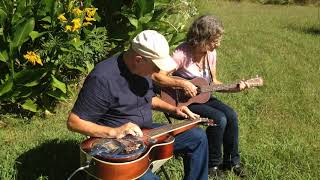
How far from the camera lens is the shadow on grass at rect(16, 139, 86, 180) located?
437 centimetres

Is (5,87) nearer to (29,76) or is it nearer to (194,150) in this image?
(29,76)

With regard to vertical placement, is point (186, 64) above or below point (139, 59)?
below

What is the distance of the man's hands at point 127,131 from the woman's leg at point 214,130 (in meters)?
1.26

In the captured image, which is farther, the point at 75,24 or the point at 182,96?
the point at 75,24

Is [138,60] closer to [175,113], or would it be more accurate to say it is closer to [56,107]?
[175,113]

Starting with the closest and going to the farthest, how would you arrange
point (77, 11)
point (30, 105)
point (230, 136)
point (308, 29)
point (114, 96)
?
point (114, 96), point (230, 136), point (77, 11), point (30, 105), point (308, 29)

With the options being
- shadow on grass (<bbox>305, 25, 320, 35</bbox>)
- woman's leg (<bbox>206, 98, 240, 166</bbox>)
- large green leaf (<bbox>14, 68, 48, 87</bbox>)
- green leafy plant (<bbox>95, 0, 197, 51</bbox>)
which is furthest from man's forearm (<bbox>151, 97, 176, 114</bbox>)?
shadow on grass (<bbox>305, 25, 320, 35</bbox>)

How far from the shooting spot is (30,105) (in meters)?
5.66

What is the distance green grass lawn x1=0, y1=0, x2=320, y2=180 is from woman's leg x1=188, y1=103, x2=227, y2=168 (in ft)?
0.80

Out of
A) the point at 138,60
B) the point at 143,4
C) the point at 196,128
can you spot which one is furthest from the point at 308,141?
the point at 138,60

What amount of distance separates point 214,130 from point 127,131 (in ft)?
4.44

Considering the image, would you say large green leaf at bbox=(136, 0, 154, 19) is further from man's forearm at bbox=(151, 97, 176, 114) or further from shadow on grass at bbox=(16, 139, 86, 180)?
man's forearm at bbox=(151, 97, 176, 114)

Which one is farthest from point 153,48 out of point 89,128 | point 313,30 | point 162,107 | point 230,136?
point 313,30

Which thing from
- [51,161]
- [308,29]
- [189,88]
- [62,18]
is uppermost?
[62,18]
